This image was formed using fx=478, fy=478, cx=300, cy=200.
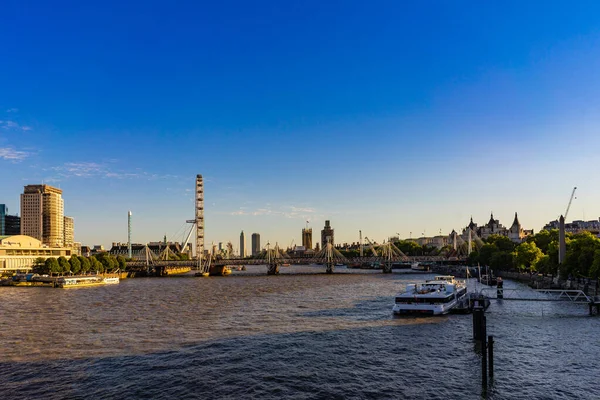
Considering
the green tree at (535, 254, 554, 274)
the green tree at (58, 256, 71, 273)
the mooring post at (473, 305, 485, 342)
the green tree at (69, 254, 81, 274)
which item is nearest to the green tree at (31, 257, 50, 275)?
the green tree at (58, 256, 71, 273)

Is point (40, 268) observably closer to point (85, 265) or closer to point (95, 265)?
point (85, 265)

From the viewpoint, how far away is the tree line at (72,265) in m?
155

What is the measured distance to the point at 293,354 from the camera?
44.9 meters

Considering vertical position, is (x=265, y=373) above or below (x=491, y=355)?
below

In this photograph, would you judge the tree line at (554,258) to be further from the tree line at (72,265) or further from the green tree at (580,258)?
the tree line at (72,265)

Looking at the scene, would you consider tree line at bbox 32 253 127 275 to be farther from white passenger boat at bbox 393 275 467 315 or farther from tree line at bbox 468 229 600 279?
tree line at bbox 468 229 600 279

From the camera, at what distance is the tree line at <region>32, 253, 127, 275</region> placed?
15538 centimetres

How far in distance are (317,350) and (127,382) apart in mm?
17924

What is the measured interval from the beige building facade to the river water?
120 metres

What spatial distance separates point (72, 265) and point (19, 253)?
124 feet

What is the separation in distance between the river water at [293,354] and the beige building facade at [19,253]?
120 meters

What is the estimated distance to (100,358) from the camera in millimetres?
43688

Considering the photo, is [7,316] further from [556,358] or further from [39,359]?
[556,358]

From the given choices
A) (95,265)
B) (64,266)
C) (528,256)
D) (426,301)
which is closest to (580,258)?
(426,301)
